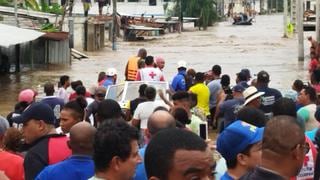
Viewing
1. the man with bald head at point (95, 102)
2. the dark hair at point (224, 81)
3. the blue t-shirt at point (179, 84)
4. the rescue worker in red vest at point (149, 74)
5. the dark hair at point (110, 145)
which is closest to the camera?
the dark hair at point (110, 145)

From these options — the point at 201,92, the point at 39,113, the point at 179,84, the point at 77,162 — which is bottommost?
the point at 201,92

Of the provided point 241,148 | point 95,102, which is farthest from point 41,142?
point 95,102

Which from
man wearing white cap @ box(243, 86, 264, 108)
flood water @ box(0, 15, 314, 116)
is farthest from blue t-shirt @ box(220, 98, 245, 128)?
flood water @ box(0, 15, 314, 116)

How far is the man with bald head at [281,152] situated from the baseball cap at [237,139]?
72 cm

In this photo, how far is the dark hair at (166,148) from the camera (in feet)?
10.9

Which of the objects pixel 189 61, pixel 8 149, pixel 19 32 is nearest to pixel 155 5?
pixel 189 61

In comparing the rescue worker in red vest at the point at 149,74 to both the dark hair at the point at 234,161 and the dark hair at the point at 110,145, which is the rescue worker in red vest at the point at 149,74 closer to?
the dark hair at the point at 234,161

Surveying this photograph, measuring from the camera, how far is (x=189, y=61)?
117 ft

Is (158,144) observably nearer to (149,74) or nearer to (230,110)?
(230,110)

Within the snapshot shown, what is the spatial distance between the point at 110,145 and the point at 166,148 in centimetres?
98

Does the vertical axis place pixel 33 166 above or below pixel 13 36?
below

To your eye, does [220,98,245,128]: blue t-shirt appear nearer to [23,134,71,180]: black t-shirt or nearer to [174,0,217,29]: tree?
[23,134,71,180]: black t-shirt

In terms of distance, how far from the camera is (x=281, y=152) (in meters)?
3.92

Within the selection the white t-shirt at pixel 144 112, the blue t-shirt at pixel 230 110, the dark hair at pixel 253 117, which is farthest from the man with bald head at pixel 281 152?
the blue t-shirt at pixel 230 110
